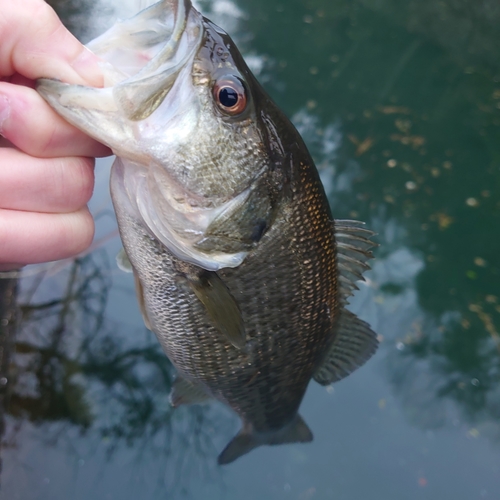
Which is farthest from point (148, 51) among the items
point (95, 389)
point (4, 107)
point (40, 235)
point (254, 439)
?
point (95, 389)

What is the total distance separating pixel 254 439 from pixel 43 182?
Result: 115 centimetres

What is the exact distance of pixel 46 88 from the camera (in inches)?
30.6

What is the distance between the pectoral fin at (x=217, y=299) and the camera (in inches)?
38.4

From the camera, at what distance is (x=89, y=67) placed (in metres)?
0.78

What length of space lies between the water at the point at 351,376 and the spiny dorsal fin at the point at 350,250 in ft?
5.64

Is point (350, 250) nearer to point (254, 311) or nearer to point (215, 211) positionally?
point (254, 311)

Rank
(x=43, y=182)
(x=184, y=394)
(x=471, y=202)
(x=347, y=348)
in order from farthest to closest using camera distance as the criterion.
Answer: (x=471, y=202) → (x=184, y=394) → (x=347, y=348) → (x=43, y=182)

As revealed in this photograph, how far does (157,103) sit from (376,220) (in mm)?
3154

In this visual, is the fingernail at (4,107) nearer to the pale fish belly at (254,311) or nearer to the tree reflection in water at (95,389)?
the pale fish belly at (254,311)

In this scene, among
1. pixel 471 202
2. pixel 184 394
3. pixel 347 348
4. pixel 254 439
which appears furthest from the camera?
pixel 471 202

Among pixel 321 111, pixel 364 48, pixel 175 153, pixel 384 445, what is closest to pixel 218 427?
pixel 384 445

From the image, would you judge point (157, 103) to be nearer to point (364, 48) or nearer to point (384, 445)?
point (384, 445)

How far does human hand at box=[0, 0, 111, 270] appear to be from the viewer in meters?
0.76

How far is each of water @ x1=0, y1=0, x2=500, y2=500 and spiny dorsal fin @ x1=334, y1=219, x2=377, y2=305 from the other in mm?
1720
